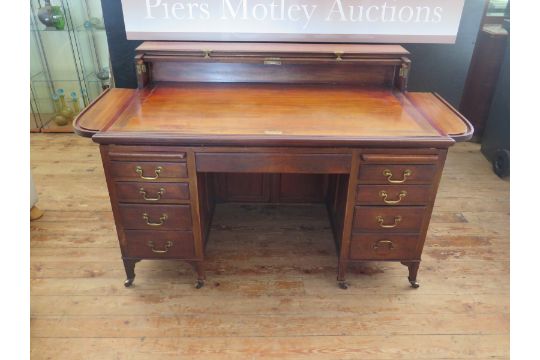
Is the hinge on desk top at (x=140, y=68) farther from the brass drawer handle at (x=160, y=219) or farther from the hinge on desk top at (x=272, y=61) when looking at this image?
the brass drawer handle at (x=160, y=219)

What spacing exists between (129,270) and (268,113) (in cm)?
94

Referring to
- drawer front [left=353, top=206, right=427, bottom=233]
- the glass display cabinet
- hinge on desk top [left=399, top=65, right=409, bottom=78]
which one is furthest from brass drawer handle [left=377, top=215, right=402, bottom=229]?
the glass display cabinet

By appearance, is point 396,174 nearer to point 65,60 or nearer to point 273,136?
point 273,136

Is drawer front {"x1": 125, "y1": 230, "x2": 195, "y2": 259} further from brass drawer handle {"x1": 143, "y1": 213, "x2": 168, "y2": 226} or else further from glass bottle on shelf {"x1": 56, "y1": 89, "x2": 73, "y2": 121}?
glass bottle on shelf {"x1": 56, "y1": 89, "x2": 73, "y2": 121}

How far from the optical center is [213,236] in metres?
2.15

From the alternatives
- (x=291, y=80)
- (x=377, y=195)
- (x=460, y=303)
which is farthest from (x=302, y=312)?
(x=291, y=80)

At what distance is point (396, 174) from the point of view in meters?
1.54

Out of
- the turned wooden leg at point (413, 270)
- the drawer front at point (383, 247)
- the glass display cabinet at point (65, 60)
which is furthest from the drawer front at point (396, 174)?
the glass display cabinet at point (65, 60)

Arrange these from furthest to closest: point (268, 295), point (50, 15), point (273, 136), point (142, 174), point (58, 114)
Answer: point (58, 114)
point (50, 15)
point (268, 295)
point (142, 174)
point (273, 136)

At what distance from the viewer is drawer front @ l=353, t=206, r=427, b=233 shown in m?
1.62

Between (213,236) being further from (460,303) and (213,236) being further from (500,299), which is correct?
(500,299)

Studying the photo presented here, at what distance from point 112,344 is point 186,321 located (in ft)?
0.96

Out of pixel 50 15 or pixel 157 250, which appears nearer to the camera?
pixel 157 250

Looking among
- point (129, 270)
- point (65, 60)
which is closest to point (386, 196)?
point (129, 270)
